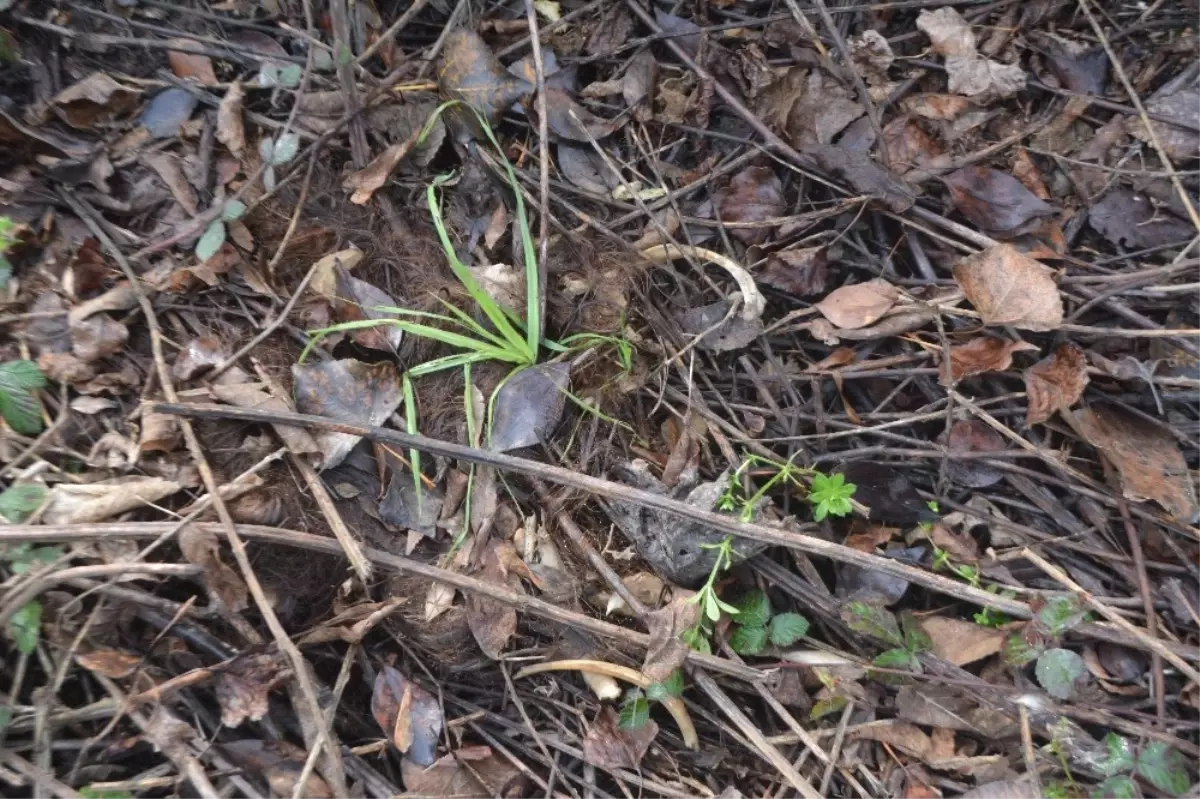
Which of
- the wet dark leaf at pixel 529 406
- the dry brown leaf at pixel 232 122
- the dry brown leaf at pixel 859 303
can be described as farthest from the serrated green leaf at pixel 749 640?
the dry brown leaf at pixel 232 122

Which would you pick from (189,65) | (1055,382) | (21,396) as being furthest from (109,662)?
(1055,382)

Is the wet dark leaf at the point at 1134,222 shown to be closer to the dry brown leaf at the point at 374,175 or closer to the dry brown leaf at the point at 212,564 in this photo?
the dry brown leaf at the point at 374,175

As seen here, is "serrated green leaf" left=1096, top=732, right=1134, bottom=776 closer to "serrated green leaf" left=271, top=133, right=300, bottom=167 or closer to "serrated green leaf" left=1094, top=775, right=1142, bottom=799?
"serrated green leaf" left=1094, top=775, right=1142, bottom=799

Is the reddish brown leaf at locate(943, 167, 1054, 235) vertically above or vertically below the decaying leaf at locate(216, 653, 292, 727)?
above

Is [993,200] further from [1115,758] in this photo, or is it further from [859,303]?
[1115,758]

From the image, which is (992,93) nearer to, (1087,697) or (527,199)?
(527,199)

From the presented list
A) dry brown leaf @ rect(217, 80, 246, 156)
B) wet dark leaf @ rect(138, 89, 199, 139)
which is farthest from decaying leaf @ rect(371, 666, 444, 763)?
wet dark leaf @ rect(138, 89, 199, 139)
